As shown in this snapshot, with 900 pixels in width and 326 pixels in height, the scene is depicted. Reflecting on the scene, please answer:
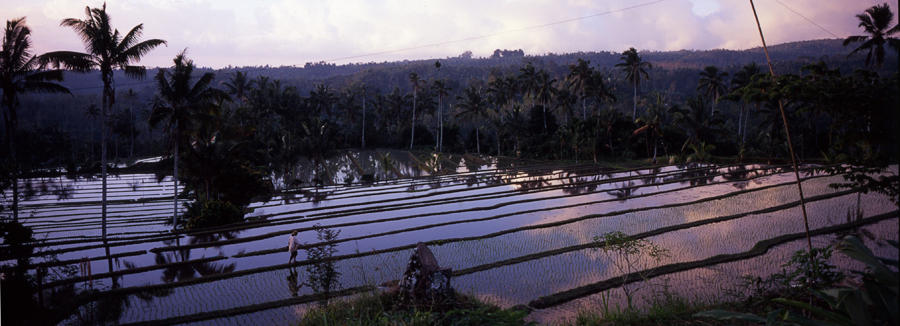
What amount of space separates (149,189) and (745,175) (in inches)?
1420

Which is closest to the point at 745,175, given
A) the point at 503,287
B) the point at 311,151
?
the point at 503,287

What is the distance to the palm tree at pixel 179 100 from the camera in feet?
53.5

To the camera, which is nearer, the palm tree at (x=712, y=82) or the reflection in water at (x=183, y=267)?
the reflection in water at (x=183, y=267)

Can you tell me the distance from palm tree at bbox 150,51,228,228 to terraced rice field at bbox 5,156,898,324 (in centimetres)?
393

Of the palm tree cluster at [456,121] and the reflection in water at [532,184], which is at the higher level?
the palm tree cluster at [456,121]

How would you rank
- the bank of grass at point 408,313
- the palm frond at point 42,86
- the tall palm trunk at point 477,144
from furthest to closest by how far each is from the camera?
1. the tall palm trunk at point 477,144
2. the palm frond at point 42,86
3. the bank of grass at point 408,313

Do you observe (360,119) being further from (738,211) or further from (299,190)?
(738,211)

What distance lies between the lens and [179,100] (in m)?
16.7

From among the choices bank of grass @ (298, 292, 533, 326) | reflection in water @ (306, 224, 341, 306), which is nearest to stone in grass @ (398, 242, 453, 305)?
bank of grass @ (298, 292, 533, 326)

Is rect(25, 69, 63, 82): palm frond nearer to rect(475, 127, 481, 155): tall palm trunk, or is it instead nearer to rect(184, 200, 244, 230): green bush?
rect(184, 200, 244, 230): green bush

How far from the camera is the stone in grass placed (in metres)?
6.93

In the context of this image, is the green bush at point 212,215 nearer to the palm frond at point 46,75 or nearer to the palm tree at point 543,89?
the palm frond at point 46,75

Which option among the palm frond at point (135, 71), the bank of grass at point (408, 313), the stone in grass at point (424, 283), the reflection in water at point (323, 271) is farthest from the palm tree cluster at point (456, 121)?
the reflection in water at point (323, 271)

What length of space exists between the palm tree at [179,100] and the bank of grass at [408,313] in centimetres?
1243
